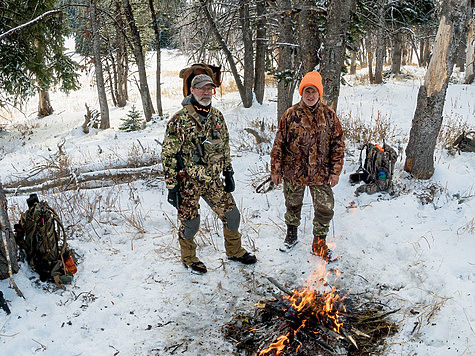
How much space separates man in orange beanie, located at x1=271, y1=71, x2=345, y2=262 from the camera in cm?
381

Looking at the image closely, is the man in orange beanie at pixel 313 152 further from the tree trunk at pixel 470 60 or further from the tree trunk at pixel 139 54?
the tree trunk at pixel 470 60

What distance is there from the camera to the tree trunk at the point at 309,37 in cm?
570

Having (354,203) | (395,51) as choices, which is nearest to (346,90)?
(395,51)

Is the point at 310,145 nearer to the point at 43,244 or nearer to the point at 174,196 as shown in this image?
the point at 174,196

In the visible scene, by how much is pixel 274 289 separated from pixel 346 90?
44.0ft

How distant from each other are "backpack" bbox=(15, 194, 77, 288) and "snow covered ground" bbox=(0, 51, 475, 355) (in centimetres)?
13

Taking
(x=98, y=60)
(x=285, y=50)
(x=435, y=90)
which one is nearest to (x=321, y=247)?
(x=435, y=90)

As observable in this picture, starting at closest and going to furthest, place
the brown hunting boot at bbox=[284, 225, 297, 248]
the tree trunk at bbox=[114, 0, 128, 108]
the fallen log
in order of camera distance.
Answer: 1. the brown hunting boot at bbox=[284, 225, 297, 248]
2. the fallen log
3. the tree trunk at bbox=[114, 0, 128, 108]

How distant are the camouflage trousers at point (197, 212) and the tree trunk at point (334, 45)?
9.62ft

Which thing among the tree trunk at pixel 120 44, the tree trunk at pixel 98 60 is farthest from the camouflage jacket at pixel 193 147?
the tree trunk at pixel 120 44

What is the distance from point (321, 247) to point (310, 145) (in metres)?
1.30

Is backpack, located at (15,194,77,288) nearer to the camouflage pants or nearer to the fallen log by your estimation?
the fallen log

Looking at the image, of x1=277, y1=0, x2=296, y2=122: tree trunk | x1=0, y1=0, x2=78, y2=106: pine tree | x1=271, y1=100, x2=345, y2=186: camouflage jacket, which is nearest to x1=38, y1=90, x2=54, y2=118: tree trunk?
x1=0, y1=0, x2=78, y2=106: pine tree

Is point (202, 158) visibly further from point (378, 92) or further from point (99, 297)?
point (378, 92)
